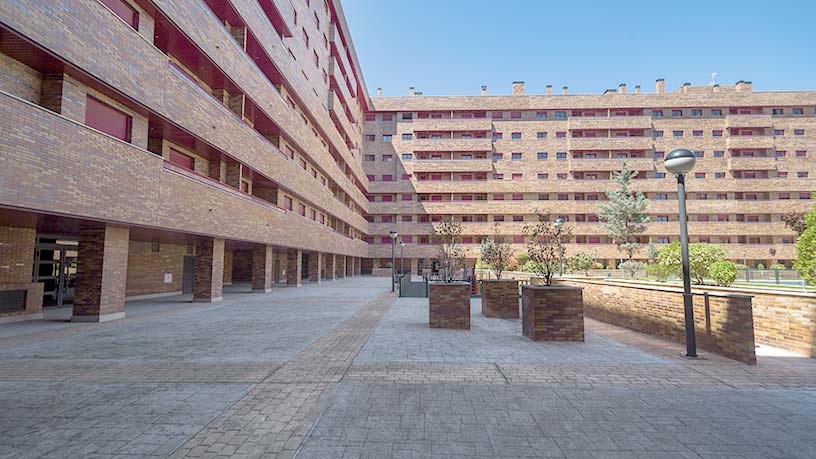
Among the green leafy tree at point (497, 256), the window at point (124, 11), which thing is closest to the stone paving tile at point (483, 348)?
the green leafy tree at point (497, 256)

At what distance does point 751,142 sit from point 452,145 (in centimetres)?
3901

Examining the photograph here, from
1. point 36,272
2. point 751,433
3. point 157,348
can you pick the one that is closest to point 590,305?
point 751,433

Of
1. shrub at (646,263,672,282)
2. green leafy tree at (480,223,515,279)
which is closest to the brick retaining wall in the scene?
green leafy tree at (480,223,515,279)

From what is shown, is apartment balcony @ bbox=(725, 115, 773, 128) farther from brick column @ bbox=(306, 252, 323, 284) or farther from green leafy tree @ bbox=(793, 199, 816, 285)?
brick column @ bbox=(306, 252, 323, 284)

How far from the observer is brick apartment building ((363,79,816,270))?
47.8m

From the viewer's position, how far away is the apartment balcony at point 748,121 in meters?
48.6

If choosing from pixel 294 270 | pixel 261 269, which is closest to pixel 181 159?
pixel 261 269

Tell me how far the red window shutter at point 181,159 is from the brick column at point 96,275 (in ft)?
16.6

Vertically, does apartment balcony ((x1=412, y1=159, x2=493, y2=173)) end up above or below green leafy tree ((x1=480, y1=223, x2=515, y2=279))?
above

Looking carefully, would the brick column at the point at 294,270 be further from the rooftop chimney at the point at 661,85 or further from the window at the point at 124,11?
the rooftop chimney at the point at 661,85

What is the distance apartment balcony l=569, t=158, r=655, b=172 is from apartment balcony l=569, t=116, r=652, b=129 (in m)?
4.42

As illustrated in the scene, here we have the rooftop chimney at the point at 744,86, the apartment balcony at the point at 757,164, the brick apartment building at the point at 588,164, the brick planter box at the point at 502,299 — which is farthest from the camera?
the rooftop chimney at the point at 744,86

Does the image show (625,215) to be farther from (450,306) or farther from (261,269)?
(450,306)

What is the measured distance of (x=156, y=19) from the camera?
1256cm
